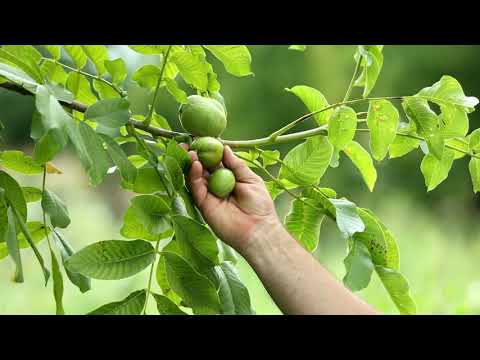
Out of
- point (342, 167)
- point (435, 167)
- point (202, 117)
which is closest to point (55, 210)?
point (202, 117)

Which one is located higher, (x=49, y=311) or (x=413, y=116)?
(x=413, y=116)

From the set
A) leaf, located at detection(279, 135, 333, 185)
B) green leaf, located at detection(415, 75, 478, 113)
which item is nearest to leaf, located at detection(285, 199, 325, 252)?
leaf, located at detection(279, 135, 333, 185)

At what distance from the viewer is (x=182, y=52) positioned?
104 centimetres

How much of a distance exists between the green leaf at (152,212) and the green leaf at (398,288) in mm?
347

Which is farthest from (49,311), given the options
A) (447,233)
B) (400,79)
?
(400,79)

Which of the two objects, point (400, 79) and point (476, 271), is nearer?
point (476, 271)

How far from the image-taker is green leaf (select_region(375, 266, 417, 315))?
42.6 inches

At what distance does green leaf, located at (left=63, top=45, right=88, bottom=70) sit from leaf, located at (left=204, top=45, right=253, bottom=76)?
0.71 ft

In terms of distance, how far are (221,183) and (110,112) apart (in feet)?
0.65

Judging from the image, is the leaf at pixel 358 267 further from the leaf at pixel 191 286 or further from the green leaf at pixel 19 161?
the green leaf at pixel 19 161

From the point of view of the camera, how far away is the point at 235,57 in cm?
111

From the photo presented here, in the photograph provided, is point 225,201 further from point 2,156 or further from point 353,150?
point 2,156
